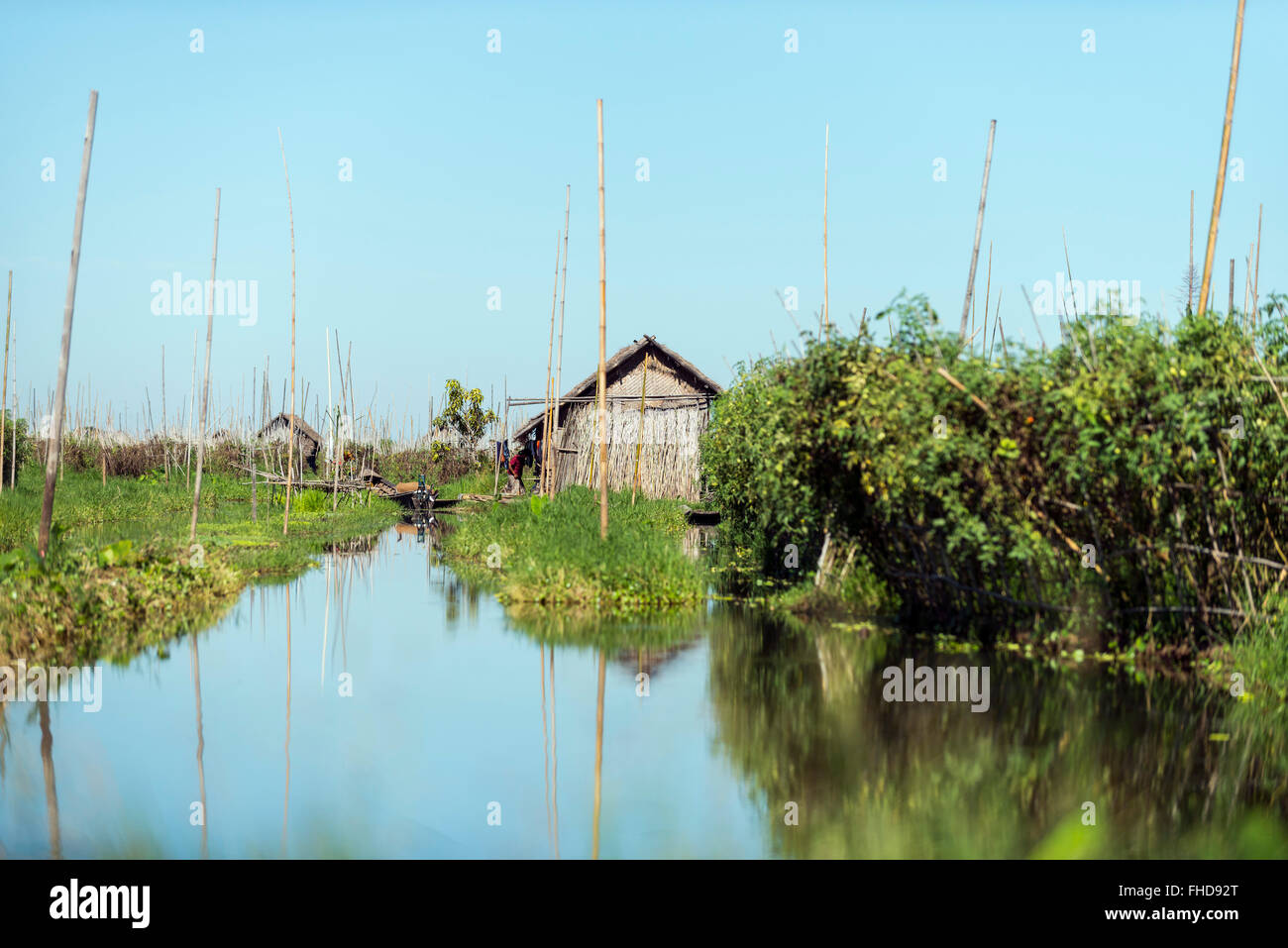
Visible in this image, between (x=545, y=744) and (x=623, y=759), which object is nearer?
(x=623, y=759)

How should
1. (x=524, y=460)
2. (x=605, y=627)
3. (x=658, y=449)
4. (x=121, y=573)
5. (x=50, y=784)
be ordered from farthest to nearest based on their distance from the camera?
1. (x=524, y=460)
2. (x=658, y=449)
3. (x=121, y=573)
4. (x=605, y=627)
5. (x=50, y=784)

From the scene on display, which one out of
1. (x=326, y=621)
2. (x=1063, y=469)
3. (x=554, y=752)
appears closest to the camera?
(x=554, y=752)

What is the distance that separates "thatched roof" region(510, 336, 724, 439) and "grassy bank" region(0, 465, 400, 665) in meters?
7.56

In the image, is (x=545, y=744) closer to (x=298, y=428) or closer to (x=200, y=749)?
(x=200, y=749)

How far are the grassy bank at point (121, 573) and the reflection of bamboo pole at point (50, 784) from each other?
1.81m

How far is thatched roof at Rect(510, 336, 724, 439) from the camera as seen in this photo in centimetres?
2809

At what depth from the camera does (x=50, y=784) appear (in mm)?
6324

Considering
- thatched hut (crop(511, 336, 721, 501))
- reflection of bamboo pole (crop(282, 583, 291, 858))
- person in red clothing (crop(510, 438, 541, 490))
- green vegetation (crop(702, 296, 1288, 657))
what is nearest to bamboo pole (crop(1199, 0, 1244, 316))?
green vegetation (crop(702, 296, 1288, 657))

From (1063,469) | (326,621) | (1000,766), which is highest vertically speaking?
(1063,469)

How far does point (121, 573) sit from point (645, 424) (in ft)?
56.8

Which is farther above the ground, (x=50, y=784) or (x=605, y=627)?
(x=605, y=627)

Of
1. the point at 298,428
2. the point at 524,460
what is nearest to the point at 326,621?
the point at 524,460
